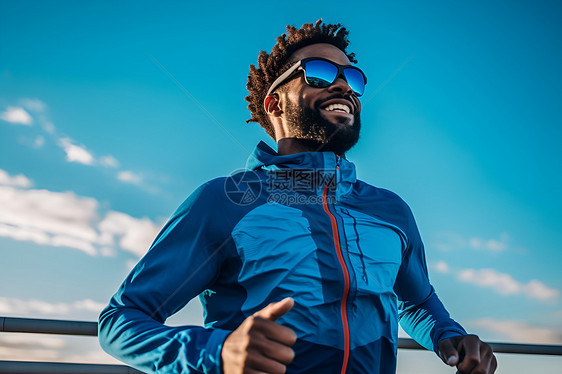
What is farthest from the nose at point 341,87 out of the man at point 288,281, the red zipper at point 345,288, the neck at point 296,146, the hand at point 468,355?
the hand at point 468,355

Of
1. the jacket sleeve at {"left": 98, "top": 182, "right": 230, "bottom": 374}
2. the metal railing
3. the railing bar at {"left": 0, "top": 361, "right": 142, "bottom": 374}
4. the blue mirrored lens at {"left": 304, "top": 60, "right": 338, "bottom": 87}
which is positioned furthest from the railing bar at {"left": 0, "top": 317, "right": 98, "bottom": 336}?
the blue mirrored lens at {"left": 304, "top": 60, "right": 338, "bottom": 87}

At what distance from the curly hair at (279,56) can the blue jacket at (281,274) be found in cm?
101

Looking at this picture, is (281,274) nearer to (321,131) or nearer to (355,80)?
(321,131)

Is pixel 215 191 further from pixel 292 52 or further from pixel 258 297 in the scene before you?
pixel 292 52

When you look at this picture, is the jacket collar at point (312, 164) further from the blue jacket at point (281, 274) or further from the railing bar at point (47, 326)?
the railing bar at point (47, 326)

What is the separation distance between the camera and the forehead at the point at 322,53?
259 cm

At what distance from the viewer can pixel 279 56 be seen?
112 inches

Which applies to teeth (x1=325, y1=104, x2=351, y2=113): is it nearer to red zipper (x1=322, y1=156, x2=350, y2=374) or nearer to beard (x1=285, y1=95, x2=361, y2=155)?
beard (x1=285, y1=95, x2=361, y2=155)

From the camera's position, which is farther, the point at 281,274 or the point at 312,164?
the point at 312,164

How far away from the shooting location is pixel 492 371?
1.59 meters

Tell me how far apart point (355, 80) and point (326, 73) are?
0.18 meters

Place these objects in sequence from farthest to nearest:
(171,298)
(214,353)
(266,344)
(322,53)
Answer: (322,53) < (171,298) < (214,353) < (266,344)

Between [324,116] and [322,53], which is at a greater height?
[322,53]

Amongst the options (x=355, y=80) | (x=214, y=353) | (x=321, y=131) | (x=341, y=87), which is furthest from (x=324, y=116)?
(x=214, y=353)
